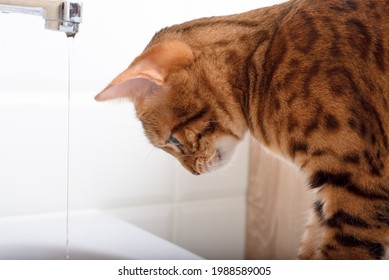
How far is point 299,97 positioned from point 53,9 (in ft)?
0.95

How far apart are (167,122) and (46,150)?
21 cm

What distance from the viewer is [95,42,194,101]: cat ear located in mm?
713

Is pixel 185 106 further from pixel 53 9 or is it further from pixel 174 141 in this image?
pixel 53 9

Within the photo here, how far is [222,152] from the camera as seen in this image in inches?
33.1

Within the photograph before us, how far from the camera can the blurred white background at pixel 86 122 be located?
2.87ft

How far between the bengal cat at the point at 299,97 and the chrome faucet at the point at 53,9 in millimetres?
85

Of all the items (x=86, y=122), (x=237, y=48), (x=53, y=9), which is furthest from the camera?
(x=86, y=122)

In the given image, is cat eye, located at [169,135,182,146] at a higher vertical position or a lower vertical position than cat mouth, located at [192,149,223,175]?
higher

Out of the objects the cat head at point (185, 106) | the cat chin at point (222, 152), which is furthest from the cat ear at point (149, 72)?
the cat chin at point (222, 152)

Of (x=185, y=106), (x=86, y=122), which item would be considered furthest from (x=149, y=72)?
(x=86, y=122)

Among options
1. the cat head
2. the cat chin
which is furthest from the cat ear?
the cat chin

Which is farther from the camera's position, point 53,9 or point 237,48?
point 237,48

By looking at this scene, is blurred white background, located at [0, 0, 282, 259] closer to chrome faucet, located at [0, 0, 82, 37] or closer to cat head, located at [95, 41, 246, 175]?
cat head, located at [95, 41, 246, 175]

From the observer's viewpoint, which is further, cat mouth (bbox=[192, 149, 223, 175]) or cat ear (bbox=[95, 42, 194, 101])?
cat mouth (bbox=[192, 149, 223, 175])
